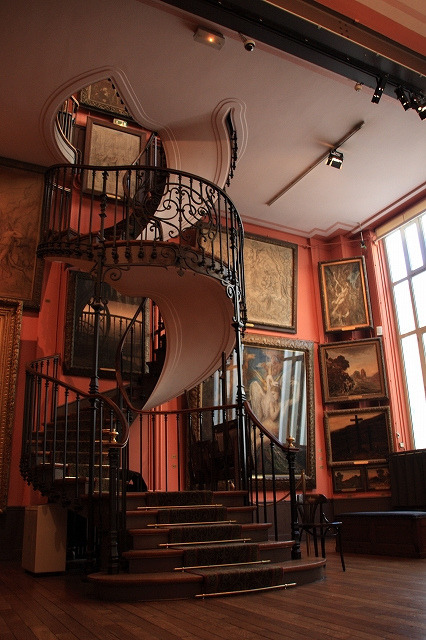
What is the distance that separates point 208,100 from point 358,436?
5.79 meters

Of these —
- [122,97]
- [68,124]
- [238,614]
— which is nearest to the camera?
[238,614]

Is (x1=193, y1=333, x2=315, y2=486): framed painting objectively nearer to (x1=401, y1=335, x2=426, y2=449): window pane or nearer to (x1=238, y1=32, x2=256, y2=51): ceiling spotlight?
(x1=401, y1=335, x2=426, y2=449): window pane

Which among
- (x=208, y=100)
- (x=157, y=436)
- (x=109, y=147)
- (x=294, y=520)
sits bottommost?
(x=294, y=520)

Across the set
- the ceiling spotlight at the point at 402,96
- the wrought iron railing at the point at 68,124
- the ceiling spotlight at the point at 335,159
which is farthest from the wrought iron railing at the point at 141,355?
the ceiling spotlight at the point at 402,96

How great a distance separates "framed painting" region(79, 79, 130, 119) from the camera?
8947mm

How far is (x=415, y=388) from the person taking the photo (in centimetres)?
959

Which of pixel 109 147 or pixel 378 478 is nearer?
pixel 109 147

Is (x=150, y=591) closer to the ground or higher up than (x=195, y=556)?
closer to the ground

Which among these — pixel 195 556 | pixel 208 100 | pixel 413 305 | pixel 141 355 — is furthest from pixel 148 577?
pixel 413 305

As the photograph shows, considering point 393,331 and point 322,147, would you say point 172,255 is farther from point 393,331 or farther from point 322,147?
point 393,331

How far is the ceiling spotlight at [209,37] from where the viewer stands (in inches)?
250

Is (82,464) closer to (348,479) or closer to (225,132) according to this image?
(225,132)

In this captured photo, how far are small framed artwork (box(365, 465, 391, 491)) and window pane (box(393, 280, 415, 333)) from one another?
8.01ft

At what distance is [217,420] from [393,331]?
12.7 ft
